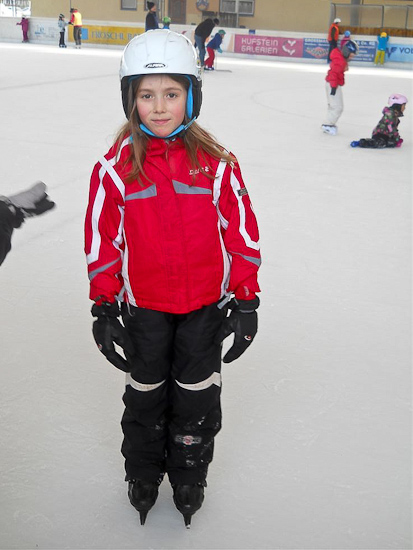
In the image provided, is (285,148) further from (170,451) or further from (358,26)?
(358,26)

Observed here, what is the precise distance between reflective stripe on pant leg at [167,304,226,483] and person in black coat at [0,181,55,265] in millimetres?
439

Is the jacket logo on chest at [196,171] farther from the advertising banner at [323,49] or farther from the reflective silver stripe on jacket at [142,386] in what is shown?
the advertising banner at [323,49]

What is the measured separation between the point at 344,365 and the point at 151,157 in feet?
3.89

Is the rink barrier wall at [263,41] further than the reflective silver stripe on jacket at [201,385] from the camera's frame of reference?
Yes

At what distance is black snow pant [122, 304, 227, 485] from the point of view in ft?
4.85

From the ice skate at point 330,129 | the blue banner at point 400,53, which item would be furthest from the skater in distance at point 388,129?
the blue banner at point 400,53

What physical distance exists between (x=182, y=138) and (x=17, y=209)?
446 millimetres

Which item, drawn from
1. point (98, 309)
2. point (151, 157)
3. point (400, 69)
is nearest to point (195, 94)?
point (151, 157)

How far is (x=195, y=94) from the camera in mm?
1471

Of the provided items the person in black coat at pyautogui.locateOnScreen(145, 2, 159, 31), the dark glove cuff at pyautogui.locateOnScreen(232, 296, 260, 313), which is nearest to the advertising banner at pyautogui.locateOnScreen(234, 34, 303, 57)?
the person in black coat at pyautogui.locateOnScreen(145, 2, 159, 31)

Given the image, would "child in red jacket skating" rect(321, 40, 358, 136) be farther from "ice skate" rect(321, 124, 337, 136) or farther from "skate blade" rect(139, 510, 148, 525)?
"skate blade" rect(139, 510, 148, 525)

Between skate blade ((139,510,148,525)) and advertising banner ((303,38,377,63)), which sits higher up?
advertising banner ((303,38,377,63))

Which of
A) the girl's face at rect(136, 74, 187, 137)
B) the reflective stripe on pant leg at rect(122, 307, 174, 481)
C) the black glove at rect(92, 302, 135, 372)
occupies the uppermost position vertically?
the girl's face at rect(136, 74, 187, 137)

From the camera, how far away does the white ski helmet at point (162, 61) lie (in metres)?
1.38
